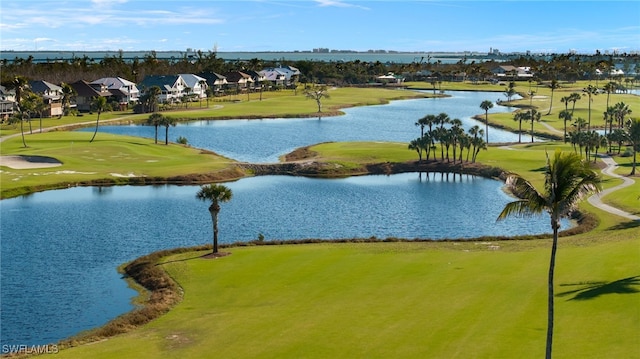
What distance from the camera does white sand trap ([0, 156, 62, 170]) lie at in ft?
342

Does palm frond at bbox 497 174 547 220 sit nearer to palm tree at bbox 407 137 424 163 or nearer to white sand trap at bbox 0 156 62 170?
palm tree at bbox 407 137 424 163

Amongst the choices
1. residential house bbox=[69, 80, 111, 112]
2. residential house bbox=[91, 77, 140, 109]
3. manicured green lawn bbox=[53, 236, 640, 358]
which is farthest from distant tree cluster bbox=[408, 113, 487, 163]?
residential house bbox=[91, 77, 140, 109]

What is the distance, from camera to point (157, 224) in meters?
74.4

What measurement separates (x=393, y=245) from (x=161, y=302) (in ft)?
70.7

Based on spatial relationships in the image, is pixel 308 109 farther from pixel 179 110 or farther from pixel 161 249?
pixel 161 249

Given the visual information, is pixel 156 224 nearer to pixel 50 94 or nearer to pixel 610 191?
pixel 610 191

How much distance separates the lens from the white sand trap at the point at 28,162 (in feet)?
342

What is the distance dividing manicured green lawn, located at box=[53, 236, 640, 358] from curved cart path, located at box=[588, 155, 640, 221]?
643 inches

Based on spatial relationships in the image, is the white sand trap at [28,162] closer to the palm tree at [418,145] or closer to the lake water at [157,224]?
the lake water at [157,224]

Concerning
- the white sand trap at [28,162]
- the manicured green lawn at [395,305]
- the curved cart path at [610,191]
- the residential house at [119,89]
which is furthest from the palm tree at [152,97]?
the manicured green lawn at [395,305]

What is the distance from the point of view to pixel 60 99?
600ft

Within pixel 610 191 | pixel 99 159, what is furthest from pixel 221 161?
pixel 610 191

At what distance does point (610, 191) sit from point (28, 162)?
7814 centimetres

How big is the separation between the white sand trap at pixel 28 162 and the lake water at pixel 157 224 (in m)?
14.6
